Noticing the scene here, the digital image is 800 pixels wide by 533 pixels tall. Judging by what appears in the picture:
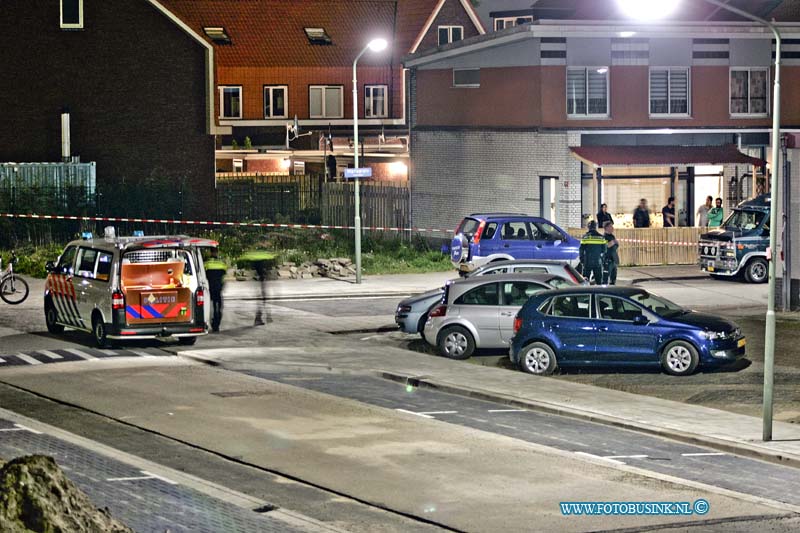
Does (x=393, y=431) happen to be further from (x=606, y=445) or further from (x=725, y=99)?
(x=725, y=99)

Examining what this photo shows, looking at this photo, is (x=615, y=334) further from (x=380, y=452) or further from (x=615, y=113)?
(x=615, y=113)

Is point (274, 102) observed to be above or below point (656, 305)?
above

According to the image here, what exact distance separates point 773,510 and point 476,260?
22.3 meters

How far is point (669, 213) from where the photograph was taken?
44406mm

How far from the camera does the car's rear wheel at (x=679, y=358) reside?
74.6 feet

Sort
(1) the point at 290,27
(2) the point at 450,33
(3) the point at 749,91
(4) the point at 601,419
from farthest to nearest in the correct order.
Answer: (2) the point at 450,33 → (1) the point at 290,27 → (3) the point at 749,91 → (4) the point at 601,419

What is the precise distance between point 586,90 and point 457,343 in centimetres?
2162

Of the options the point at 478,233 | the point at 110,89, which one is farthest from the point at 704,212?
the point at 110,89

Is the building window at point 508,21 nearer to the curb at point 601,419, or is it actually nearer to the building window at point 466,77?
the building window at point 466,77

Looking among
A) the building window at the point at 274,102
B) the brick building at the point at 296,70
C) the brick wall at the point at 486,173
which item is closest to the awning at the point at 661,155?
the brick wall at the point at 486,173

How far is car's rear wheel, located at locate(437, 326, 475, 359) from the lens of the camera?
25016 mm

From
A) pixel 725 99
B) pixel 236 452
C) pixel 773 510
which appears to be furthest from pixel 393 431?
pixel 725 99

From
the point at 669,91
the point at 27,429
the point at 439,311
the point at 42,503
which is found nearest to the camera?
the point at 42,503

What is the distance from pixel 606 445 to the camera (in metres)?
17.8
